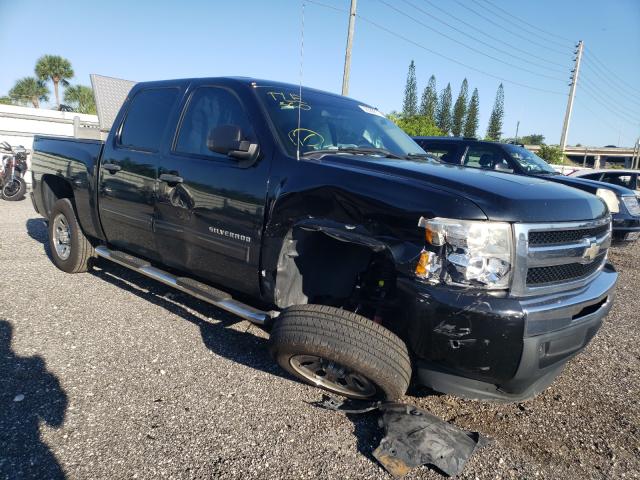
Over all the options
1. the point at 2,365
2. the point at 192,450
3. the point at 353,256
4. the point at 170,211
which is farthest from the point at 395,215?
the point at 2,365

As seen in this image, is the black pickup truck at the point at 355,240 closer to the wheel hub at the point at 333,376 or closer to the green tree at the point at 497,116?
the wheel hub at the point at 333,376

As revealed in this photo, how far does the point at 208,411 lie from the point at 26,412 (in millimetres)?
991

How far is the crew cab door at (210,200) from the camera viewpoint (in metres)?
2.99

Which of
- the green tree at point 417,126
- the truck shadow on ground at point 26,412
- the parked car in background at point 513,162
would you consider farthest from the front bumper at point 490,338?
the green tree at point 417,126

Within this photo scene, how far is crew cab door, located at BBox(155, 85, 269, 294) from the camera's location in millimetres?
2988

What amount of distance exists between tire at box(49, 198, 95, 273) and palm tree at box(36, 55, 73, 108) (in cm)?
4985

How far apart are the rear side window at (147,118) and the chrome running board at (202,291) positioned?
980mm

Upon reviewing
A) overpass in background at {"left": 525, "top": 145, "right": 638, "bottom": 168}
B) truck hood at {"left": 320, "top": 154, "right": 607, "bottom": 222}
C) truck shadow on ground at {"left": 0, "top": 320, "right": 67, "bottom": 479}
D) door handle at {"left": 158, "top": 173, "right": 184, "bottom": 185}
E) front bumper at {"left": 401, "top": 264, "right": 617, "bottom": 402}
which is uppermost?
overpass in background at {"left": 525, "top": 145, "right": 638, "bottom": 168}


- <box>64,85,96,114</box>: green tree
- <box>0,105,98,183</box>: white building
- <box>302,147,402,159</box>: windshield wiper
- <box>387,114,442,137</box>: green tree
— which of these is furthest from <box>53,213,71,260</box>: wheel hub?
<box>64,85,96,114</box>: green tree

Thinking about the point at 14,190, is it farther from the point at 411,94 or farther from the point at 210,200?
the point at 411,94

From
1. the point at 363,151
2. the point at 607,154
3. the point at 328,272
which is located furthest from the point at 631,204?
the point at 607,154

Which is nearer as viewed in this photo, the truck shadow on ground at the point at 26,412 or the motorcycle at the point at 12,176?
the truck shadow on ground at the point at 26,412

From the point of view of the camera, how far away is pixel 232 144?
2930mm

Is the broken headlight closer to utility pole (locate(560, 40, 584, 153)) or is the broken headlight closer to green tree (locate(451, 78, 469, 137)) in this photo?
utility pole (locate(560, 40, 584, 153))
